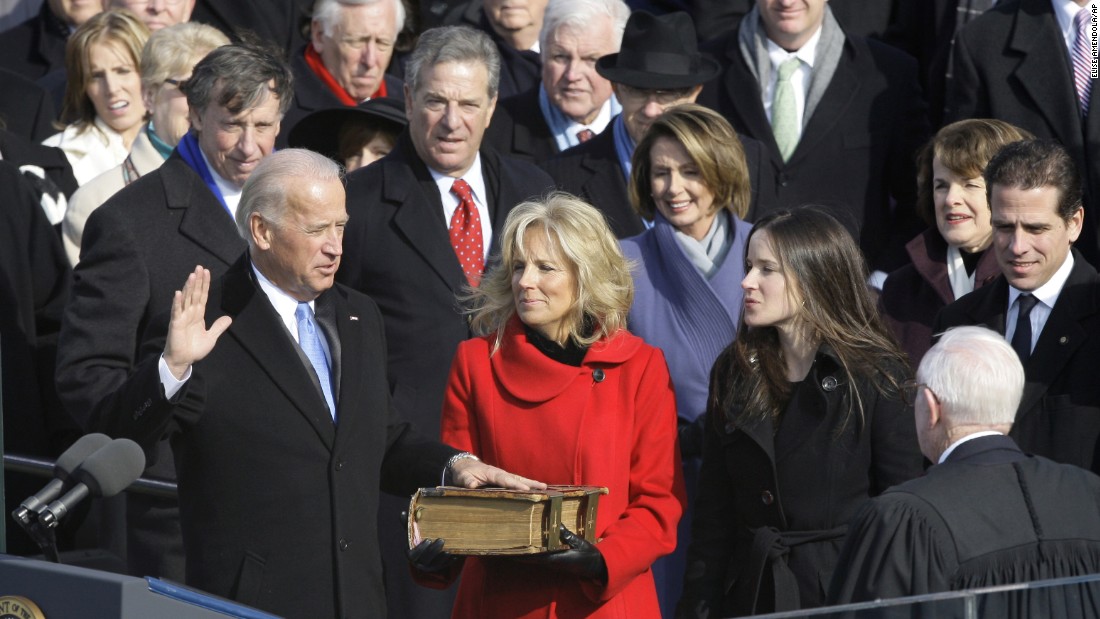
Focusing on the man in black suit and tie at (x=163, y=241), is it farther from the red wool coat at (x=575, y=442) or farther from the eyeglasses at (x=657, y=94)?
the eyeglasses at (x=657, y=94)

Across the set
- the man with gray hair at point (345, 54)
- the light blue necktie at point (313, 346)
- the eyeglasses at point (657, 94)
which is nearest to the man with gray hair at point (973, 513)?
the light blue necktie at point (313, 346)

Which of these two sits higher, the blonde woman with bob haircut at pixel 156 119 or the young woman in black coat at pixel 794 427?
the blonde woman with bob haircut at pixel 156 119

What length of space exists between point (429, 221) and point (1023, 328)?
215 cm

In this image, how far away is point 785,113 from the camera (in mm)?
7414

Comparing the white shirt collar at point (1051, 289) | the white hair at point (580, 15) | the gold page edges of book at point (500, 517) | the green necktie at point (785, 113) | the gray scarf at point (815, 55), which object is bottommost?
the gold page edges of book at point (500, 517)

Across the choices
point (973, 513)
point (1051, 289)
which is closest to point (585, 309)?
point (973, 513)

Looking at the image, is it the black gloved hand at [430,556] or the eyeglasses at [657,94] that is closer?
the black gloved hand at [430,556]

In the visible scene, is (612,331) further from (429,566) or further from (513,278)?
(429,566)

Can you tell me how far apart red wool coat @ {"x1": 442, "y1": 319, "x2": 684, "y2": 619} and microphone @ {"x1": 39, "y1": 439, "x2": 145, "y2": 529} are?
1.54 metres

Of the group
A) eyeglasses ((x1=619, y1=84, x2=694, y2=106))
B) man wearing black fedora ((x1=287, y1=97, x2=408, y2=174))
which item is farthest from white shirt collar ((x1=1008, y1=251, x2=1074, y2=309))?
man wearing black fedora ((x1=287, y1=97, x2=408, y2=174))

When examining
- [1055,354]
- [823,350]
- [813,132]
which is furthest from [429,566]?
[813,132]

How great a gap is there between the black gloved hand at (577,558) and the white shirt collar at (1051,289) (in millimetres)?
1807

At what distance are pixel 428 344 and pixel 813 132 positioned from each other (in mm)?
2251

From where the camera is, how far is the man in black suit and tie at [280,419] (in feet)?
14.4
